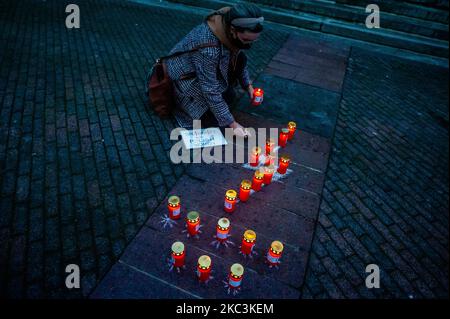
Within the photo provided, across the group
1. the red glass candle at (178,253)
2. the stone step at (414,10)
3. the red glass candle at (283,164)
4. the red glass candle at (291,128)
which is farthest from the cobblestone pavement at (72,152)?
the stone step at (414,10)

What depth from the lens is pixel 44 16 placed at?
748cm

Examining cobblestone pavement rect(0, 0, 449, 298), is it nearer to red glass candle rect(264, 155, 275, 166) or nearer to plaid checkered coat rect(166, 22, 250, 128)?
plaid checkered coat rect(166, 22, 250, 128)

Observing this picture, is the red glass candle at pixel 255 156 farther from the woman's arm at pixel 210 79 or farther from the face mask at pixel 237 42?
the face mask at pixel 237 42

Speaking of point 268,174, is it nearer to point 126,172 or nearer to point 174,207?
point 174,207

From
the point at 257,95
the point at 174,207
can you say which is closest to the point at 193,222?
the point at 174,207

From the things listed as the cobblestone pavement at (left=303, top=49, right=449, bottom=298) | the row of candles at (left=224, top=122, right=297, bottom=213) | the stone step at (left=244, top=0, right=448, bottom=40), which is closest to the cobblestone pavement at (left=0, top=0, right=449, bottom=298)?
the cobblestone pavement at (left=303, top=49, right=449, bottom=298)

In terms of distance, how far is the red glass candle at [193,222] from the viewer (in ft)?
9.07

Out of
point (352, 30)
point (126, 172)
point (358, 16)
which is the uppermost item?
point (358, 16)

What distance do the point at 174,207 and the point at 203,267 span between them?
76 centimetres

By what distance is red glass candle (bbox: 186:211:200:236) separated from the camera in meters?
2.77

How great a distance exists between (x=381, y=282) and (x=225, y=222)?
5.81 ft

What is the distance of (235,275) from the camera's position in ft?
7.91

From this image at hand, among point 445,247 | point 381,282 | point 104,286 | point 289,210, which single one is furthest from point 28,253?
point 445,247
